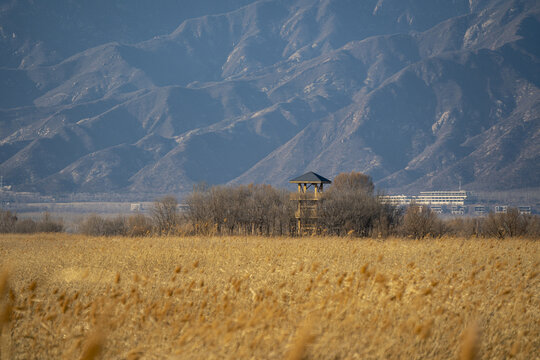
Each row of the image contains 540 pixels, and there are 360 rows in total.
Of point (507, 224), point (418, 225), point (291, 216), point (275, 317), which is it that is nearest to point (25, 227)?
point (291, 216)

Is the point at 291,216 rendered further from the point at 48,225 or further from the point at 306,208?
the point at 48,225

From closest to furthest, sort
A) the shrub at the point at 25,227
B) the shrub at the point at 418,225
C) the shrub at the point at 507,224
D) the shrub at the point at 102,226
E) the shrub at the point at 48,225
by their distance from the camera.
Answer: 1. the shrub at the point at 507,224
2. the shrub at the point at 418,225
3. the shrub at the point at 102,226
4. the shrub at the point at 25,227
5. the shrub at the point at 48,225

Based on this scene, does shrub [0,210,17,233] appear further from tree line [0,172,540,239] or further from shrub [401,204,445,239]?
shrub [401,204,445,239]

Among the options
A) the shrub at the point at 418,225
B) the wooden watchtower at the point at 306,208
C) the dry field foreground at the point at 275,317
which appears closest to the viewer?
the dry field foreground at the point at 275,317

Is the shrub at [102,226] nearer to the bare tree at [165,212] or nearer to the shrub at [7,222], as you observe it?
the bare tree at [165,212]

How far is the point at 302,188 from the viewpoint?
144 feet

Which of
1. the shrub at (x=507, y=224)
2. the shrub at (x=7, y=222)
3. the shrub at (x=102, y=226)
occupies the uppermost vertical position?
the shrub at (x=7, y=222)

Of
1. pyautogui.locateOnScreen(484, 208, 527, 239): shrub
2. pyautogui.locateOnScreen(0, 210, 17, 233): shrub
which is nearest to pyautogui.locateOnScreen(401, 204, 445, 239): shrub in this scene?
pyautogui.locateOnScreen(484, 208, 527, 239): shrub

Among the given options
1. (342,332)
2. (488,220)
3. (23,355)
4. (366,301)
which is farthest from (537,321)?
(488,220)

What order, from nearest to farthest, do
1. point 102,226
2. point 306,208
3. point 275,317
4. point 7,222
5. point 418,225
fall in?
1. point 275,317
2. point 418,225
3. point 306,208
4. point 102,226
5. point 7,222

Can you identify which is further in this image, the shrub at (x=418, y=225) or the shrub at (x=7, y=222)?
the shrub at (x=7, y=222)

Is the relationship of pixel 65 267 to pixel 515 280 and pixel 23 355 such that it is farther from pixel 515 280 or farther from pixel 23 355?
pixel 515 280

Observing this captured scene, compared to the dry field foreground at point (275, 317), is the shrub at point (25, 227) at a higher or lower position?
higher

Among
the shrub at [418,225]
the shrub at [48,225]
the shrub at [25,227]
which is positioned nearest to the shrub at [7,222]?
the shrub at [25,227]
